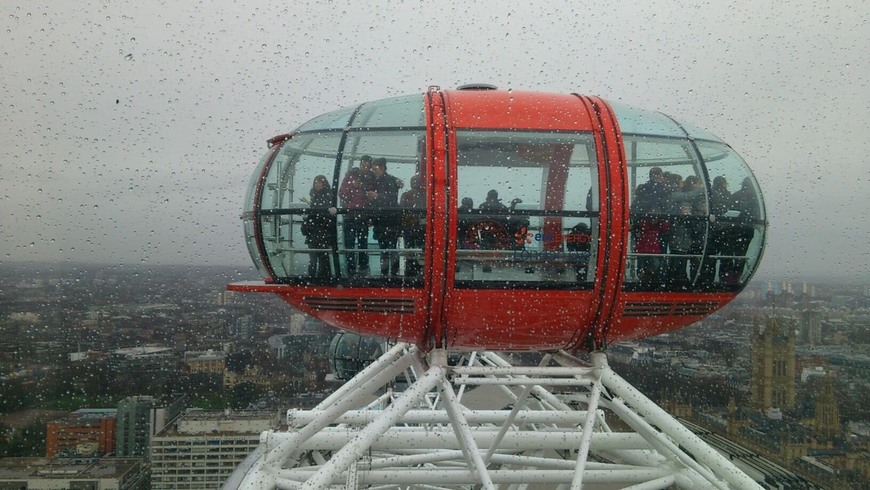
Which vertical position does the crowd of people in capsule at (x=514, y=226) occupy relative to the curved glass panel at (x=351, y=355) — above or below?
above

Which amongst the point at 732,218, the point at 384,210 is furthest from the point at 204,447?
the point at 732,218

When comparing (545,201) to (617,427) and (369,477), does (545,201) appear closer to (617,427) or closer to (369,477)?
(369,477)

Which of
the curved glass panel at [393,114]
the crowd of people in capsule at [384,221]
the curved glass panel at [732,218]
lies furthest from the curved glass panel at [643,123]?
the curved glass panel at [393,114]

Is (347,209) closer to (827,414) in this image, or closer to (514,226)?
(514,226)

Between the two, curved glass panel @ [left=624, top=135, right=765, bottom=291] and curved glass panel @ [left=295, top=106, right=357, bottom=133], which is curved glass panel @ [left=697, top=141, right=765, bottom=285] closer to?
curved glass panel @ [left=624, top=135, right=765, bottom=291]

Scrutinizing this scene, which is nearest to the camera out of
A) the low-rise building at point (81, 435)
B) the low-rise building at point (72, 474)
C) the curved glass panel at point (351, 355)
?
the low-rise building at point (72, 474)

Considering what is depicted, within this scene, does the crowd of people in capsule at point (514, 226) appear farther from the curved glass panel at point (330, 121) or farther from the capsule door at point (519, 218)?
the curved glass panel at point (330, 121)
